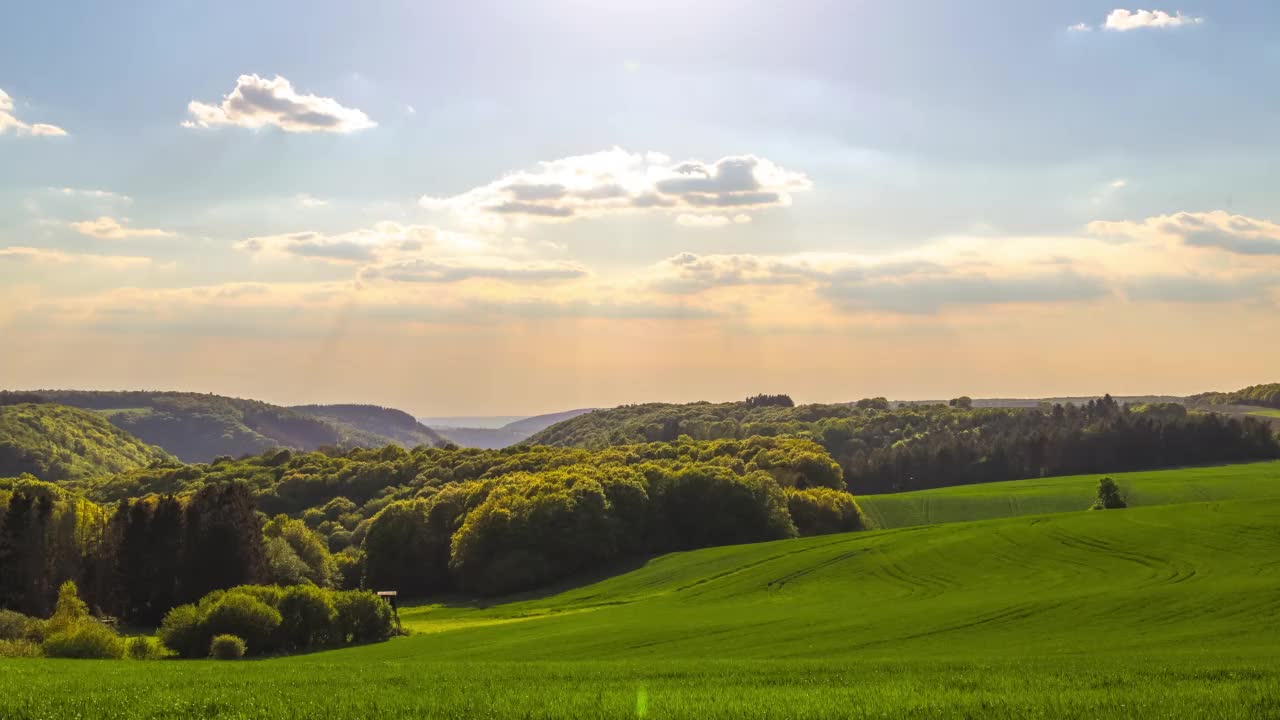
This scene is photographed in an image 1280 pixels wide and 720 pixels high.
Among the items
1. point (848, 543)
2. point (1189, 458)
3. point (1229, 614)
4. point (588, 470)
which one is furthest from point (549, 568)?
point (1189, 458)

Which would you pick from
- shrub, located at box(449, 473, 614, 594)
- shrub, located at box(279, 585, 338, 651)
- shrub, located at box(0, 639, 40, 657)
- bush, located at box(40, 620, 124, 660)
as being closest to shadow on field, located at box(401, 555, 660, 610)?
shrub, located at box(449, 473, 614, 594)

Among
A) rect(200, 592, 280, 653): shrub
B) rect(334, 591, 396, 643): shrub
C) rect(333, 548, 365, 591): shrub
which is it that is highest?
rect(200, 592, 280, 653): shrub

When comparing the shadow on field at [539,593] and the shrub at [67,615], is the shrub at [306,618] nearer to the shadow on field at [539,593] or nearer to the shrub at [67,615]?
the shrub at [67,615]

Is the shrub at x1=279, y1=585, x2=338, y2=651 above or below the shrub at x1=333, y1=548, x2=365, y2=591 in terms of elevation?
above

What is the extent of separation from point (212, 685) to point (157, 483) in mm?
165908

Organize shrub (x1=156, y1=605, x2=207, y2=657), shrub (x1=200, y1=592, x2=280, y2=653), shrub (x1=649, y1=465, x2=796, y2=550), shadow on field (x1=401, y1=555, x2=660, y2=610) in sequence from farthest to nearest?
shrub (x1=649, y1=465, x2=796, y2=550) < shadow on field (x1=401, y1=555, x2=660, y2=610) < shrub (x1=200, y1=592, x2=280, y2=653) < shrub (x1=156, y1=605, x2=207, y2=657)

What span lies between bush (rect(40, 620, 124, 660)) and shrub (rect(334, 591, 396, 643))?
1566 cm

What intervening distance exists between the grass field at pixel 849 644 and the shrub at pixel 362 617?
4.48 m

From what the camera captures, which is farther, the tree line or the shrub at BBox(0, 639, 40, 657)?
the tree line

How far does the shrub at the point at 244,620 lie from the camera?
5688cm

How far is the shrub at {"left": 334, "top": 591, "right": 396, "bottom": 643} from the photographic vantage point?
65688 mm

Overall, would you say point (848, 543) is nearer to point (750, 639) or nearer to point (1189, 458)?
point (750, 639)

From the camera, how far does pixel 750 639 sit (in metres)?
46.7

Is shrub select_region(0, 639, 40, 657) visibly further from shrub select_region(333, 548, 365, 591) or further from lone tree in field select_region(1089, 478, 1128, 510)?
lone tree in field select_region(1089, 478, 1128, 510)
